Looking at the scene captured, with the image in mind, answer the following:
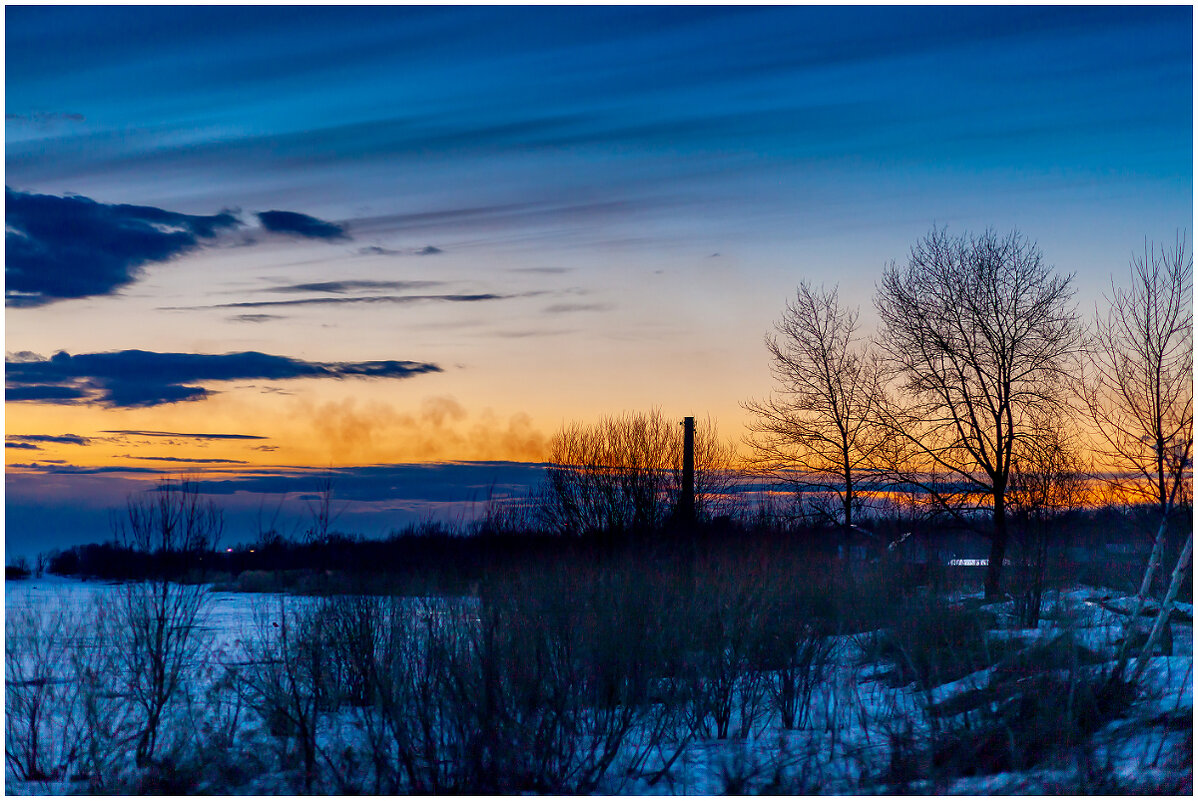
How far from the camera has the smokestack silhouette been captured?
2649 cm

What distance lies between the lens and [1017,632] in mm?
14875

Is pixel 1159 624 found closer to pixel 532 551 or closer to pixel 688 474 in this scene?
pixel 532 551

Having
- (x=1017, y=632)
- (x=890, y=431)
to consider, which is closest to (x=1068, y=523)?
(x=890, y=431)

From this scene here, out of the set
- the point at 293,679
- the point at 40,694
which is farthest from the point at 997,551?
the point at 40,694

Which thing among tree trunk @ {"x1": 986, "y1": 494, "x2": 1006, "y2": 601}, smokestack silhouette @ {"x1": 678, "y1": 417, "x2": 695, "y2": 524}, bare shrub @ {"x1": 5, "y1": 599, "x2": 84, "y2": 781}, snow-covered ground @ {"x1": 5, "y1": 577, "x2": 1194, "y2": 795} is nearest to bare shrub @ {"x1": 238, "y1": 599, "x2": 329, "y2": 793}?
snow-covered ground @ {"x1": 5, "y1": 577, "x2": 1194, "y2": 795}

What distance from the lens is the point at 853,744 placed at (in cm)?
1130

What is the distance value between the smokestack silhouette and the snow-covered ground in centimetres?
1190

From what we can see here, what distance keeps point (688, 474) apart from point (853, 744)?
15771mm

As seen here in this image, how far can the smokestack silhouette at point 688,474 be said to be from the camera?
26.5 m

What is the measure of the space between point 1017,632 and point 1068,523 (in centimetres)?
554

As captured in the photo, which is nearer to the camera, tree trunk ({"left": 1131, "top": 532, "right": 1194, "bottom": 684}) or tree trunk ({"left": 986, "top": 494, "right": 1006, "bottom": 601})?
tree trunk ({"left": 1131, "top": 532, "right": 1194, "bottom": 684})

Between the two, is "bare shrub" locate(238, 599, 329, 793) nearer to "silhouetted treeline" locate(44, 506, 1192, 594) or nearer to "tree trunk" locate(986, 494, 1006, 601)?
"silhouetted treeline" locate(44, 506, 1192, 594)

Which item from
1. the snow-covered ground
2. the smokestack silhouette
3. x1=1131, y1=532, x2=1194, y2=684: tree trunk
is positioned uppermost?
the smokestack silhouette

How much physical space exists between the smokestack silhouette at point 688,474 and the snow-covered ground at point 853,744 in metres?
11.9
